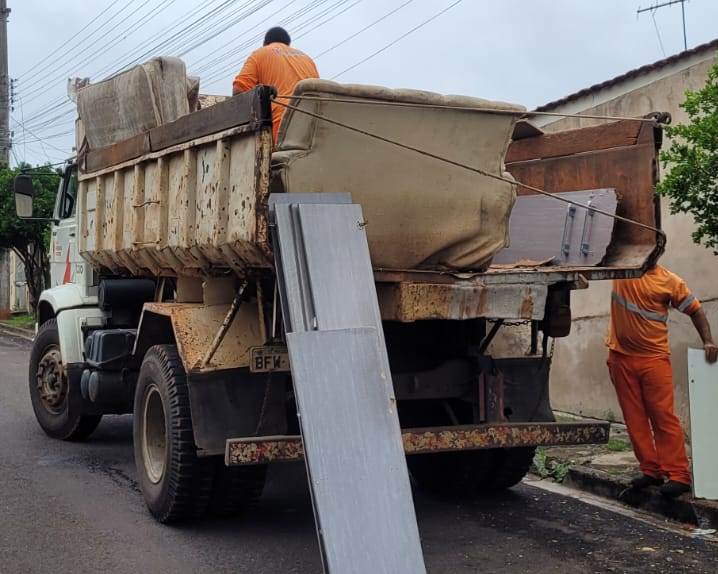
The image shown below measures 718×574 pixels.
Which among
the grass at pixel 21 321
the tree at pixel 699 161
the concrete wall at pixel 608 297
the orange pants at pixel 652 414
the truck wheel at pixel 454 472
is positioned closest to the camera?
the tree at pixel 699 161

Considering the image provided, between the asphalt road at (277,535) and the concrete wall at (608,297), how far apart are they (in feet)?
7.58

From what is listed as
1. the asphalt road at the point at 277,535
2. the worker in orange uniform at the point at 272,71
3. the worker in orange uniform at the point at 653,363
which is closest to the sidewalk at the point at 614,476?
the worker in orange uniform at the point at 653,363

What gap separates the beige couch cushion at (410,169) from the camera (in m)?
4.69

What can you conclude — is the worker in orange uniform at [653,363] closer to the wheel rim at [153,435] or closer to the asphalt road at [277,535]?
the asphalt road at [277,535]

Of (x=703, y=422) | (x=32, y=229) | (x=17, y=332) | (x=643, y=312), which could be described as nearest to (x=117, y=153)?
(x=643, y=312)

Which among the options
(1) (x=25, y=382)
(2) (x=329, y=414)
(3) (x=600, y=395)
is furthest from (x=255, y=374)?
(1) (x=25, y=382)

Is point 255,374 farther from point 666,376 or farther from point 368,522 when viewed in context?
point 666,376

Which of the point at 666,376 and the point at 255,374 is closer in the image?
the point at 255,374

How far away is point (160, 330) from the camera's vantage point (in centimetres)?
611

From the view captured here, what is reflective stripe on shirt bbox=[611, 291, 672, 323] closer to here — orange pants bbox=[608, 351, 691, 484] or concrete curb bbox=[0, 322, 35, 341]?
orange pants bbox=[608, 351, 691, 484]

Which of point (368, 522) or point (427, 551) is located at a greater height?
point (368, 522)

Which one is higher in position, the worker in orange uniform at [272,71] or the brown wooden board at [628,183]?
the worker in orange uniform at [272,71]

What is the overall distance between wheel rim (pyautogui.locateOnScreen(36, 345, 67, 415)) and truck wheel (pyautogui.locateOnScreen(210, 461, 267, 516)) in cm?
292

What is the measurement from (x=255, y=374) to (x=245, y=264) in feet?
2.06
